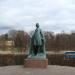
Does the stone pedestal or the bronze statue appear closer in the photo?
the stone pedestal

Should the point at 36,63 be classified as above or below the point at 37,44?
below

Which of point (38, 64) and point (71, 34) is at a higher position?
point (71, 34)

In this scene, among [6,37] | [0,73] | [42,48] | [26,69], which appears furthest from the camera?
[6,37]

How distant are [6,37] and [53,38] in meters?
23.5

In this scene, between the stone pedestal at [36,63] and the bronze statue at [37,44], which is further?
the bronze statue at [37,44]

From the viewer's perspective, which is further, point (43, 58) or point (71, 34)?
point (71, 34)

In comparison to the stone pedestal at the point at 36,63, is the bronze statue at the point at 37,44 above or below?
above

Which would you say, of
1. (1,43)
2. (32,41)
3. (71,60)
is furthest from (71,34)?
(32,41)

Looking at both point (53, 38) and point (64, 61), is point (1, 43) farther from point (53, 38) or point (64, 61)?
point (64, 61)

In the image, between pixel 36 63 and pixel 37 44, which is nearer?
pixel 36 63

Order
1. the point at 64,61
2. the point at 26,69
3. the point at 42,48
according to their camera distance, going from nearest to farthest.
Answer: the point at 26,69, the point at 42,48, the point at 64,61

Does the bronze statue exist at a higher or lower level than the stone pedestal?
higher

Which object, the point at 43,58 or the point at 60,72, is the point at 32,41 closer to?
the point at 43,58

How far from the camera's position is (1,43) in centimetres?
7212
